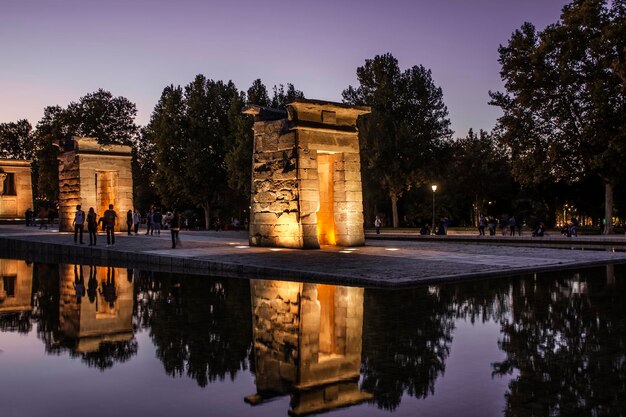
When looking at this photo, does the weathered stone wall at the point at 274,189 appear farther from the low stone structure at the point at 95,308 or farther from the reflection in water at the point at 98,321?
the reflection in water at the point at 98,321

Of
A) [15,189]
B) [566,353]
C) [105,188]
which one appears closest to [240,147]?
[105,188]

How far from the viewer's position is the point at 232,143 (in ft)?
158

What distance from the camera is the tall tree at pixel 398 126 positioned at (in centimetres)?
5091

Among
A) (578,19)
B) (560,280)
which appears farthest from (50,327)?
(578,19)

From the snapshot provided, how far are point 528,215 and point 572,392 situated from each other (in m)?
62.9

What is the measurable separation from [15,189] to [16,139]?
35019 millimetres

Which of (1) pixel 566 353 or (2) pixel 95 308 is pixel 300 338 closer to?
(1) pixel 566 353

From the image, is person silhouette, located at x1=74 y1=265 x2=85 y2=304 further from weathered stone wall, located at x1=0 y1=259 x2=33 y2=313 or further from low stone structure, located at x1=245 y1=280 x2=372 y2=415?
low stone structure, located at x1=245 y1=280 x2=372 y2=415

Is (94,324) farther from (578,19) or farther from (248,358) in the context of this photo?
(578,19)

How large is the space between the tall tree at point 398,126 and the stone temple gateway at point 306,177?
92.9 ft

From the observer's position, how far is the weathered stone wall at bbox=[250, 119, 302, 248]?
2059 centimetres

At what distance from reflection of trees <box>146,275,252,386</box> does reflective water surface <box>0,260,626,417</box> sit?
0.02 m

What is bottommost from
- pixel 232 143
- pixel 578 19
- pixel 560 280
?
pixel 560 280

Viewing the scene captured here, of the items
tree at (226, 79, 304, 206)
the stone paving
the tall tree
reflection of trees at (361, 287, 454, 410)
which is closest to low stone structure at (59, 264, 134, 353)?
the stone paving
